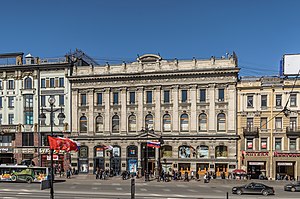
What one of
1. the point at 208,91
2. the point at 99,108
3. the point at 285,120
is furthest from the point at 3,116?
the point at 285,120

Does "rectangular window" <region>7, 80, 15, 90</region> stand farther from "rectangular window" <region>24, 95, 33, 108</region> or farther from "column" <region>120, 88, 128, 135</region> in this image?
"column" <region>120, 88, 128, 135</region>

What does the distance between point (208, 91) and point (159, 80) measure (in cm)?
830

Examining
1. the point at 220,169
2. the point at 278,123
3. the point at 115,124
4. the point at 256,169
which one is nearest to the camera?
the point at 278,123

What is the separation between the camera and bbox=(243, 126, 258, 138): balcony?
57750 millimetres

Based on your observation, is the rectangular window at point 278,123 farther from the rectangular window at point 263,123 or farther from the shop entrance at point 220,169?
the shop entrance at point 220,169

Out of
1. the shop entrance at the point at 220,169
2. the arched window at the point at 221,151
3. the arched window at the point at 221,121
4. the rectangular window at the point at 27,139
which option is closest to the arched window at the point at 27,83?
the rectangular window at the point at 27,139

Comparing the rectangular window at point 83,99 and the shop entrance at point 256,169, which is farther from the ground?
the rectangular window at point 83,99

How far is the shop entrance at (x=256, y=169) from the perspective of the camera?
57.9m

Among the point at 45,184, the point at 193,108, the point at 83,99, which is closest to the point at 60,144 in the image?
the point at 45,184

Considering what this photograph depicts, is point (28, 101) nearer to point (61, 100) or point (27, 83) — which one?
point (27, 83)

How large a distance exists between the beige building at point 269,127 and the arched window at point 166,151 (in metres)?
11.1

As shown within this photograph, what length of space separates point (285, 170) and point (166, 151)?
18.7 metres

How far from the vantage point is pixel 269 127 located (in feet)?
189

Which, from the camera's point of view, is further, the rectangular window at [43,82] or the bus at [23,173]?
the rectangular window at [43,82]
